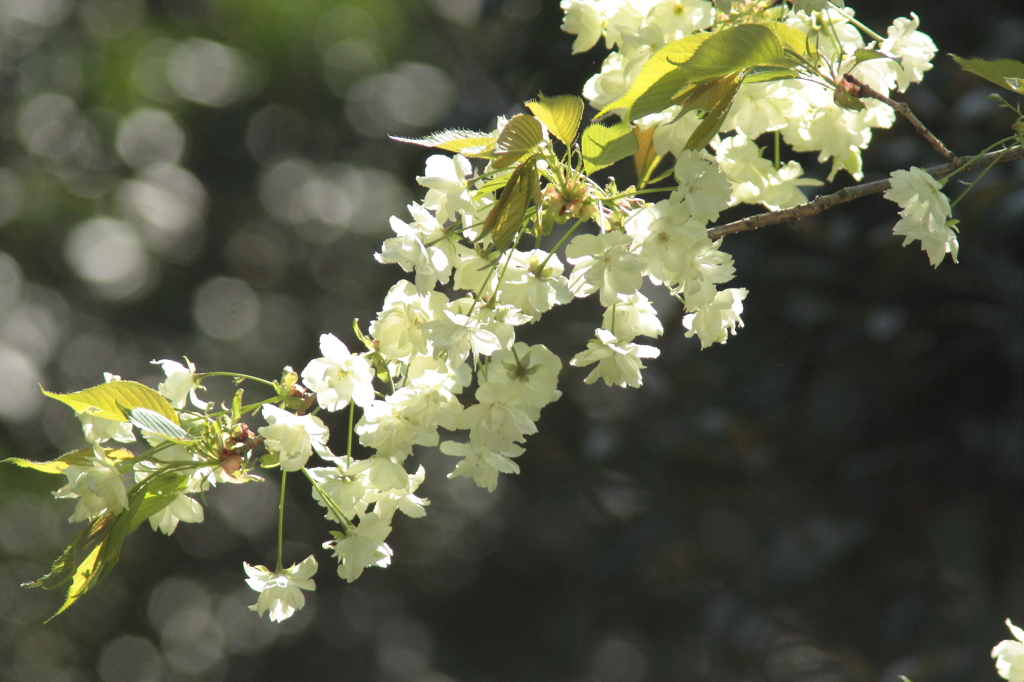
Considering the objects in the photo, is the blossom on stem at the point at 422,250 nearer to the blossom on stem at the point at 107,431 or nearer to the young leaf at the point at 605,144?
the young leaf at the point at 605,144

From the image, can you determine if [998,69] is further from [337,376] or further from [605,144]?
[337,376]

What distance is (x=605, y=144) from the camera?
1.62 ft

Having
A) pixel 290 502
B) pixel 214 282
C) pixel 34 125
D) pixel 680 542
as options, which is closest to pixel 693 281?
pixel 680 542

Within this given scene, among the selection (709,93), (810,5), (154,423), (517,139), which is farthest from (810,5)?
(154,423)

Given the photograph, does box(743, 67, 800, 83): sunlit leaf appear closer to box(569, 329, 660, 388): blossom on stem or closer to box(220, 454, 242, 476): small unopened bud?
box(569, 329, 660, 388): blossom on stem

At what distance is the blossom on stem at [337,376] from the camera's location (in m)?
0.52

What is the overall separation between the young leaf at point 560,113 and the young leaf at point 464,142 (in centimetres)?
5

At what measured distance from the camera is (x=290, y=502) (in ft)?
8.36

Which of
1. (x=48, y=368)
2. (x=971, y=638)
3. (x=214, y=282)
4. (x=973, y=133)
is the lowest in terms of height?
(x=48, y=368)

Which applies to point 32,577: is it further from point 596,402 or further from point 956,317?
point 956,317

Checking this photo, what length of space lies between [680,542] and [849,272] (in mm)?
809

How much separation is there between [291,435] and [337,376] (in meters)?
0.05

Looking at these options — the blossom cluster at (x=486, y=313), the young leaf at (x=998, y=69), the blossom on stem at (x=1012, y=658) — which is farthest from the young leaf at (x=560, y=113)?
the blossom on stem at (x=1012, y=658)

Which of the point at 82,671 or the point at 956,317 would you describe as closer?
the point at 956,317
